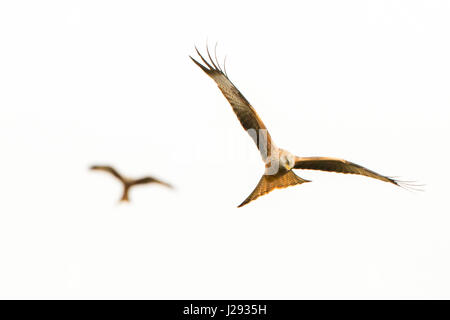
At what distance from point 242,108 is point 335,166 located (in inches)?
57.7

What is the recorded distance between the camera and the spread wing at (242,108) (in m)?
7.53

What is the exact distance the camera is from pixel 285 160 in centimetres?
781

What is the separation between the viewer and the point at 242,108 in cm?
757

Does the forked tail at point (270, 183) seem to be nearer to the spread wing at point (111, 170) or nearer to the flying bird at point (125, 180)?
the flying bird at point (125, 180)

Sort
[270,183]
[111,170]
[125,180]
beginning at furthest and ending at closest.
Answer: [270,183], [125,180], [111,170]

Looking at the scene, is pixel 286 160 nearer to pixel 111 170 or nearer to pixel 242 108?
pixel 242 108

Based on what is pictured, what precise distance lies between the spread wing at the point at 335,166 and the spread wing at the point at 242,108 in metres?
0.52

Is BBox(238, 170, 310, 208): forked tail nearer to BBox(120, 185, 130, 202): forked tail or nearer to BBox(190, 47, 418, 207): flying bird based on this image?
BBox(190, 47, 418, 207): flying bird

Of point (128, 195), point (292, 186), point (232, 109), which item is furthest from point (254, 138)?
point (128, 195)

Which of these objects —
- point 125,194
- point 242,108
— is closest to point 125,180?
point 125,194

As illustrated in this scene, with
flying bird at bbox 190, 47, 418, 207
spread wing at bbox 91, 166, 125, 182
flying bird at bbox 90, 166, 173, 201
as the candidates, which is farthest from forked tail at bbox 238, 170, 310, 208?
spread wing at bbox 91, 166, 125, 182

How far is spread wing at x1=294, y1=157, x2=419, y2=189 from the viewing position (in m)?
7.90

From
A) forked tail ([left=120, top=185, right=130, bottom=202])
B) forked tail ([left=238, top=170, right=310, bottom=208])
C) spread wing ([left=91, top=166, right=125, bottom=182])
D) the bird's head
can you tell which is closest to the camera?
spread wing ([left=91, top=166, right=125, bottom=182])

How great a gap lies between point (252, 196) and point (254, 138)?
82cm
